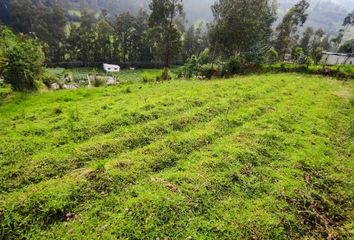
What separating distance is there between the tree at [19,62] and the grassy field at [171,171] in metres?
1.44

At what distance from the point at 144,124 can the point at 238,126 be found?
11.0 ft

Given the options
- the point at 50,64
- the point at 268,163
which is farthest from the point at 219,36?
the point at 50,64

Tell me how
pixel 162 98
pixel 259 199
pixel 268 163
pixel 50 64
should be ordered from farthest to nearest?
pixel 50 64
pixel 162 98
pixel 268 163
pixel 259 199

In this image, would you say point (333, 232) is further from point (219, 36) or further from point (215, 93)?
point (219, 36)

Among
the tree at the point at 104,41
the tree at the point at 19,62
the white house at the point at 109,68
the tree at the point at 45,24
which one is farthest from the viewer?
the tree at the point at 45,24

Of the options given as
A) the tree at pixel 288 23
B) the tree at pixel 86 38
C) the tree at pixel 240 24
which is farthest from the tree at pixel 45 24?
the tree at pixel 288 23

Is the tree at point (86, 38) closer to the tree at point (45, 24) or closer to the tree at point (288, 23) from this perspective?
the tree at point (45, 24)

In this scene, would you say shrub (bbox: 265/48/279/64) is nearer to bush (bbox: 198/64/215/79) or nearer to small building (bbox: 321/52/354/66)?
bush (bbox: 198/64/215/79)

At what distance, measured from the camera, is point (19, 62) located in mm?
9078

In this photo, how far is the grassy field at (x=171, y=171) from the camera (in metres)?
3.63

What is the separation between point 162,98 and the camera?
9367 millimetres

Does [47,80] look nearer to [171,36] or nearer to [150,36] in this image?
[171,36]

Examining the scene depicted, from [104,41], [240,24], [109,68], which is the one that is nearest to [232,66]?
[240,24]

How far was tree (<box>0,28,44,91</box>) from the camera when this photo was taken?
29.6 feet
